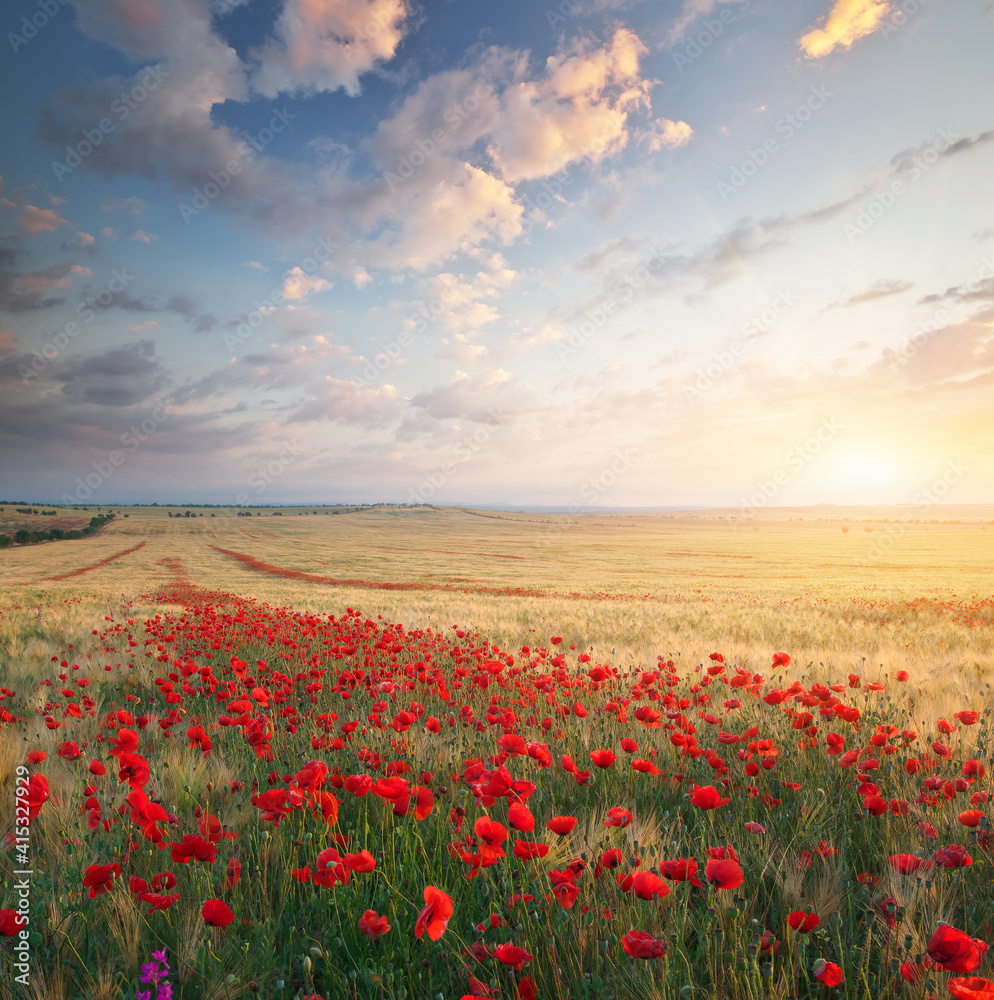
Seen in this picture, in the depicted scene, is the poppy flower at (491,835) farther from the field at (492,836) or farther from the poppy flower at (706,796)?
the poppy flower at (706,796)

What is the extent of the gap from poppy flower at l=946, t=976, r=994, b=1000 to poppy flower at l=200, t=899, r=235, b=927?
6.27ft

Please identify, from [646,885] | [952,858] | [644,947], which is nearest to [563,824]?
[646,885]

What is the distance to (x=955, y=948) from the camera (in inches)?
52.0

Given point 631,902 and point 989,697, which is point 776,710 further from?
point 631,902

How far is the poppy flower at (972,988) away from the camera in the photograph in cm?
116

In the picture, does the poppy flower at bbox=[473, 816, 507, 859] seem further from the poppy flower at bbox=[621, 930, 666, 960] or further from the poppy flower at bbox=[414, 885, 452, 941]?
the poppy flower at bbox=[621, 930, 666, 960]

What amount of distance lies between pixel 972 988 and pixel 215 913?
205cm

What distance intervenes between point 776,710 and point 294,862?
4.52 metres

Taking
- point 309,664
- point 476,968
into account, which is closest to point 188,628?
point 309,664

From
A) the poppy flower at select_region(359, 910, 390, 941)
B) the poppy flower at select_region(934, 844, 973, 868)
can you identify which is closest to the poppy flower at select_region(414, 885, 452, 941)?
the poppy flower at select_region(359, 910, 390, 941)

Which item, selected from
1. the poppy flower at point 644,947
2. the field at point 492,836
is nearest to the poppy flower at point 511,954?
the field at point 492,836

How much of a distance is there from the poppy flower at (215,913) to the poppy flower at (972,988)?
75.2 inches

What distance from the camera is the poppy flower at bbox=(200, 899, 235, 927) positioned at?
5.02 ft

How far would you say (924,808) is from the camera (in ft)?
10.0
